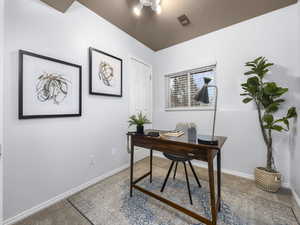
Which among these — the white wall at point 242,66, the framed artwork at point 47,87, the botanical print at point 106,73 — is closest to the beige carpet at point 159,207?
the white wall at point 242,66

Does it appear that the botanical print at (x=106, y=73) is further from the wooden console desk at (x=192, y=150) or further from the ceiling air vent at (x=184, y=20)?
the ceiling air vent at (x=184, y=20)

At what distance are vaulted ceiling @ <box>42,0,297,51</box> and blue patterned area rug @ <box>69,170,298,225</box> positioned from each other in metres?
2.49

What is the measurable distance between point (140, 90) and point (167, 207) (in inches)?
88.6

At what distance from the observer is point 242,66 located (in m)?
2.17

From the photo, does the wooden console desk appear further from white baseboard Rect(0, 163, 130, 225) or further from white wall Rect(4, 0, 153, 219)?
white baseboard Rect(0, 163, 130, 225)

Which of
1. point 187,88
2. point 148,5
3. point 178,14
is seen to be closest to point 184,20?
point 178,14

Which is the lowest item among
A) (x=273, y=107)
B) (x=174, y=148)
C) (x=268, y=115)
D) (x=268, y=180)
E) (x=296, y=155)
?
(x=268, y=180)

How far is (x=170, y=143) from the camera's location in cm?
133

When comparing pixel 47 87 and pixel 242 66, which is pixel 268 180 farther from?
pixel 47 87

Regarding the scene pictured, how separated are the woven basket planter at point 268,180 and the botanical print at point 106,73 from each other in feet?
9.01

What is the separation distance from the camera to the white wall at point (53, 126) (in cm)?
128

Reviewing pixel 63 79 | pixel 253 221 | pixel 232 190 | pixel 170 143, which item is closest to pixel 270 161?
pixel 232 190

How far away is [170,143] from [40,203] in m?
1.66

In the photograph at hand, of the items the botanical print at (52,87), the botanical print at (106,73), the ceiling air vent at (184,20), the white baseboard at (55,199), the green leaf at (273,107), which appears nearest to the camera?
the white baseboard at (55,199)
